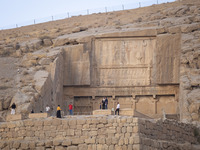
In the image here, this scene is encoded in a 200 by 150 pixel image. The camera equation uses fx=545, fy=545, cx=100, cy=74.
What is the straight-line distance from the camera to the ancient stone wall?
2092cm

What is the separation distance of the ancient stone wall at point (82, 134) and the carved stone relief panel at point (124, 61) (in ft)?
51.0

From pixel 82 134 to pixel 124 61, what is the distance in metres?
17.6

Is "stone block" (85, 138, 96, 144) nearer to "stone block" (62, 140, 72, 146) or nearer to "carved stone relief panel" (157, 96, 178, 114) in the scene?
"stone block" (62, 140, 72, 146)

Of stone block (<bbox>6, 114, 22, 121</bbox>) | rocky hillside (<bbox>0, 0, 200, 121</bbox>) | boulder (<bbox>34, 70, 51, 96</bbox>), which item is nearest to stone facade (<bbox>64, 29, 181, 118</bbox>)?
rocky hillside (<bbox>0, 0, 200, 121</bbox>)

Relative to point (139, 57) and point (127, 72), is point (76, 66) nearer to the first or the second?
point (127, 72)

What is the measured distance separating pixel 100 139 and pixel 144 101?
17.7 meters

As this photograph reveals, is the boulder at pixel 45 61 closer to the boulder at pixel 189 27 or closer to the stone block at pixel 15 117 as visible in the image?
the boulder at pixel 189 27

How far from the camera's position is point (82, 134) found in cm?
2144

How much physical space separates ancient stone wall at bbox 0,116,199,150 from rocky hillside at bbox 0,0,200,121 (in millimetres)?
5055

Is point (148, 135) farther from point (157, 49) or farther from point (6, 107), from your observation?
point (157, 49)

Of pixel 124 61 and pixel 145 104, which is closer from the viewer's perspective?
pixel 145 104

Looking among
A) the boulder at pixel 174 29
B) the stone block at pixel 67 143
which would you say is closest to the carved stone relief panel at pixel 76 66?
the boulder at pixel 174 29

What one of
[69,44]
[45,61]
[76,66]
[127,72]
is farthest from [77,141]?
[69,44]

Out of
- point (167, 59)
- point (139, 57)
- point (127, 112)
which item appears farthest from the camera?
point (139, 57)
